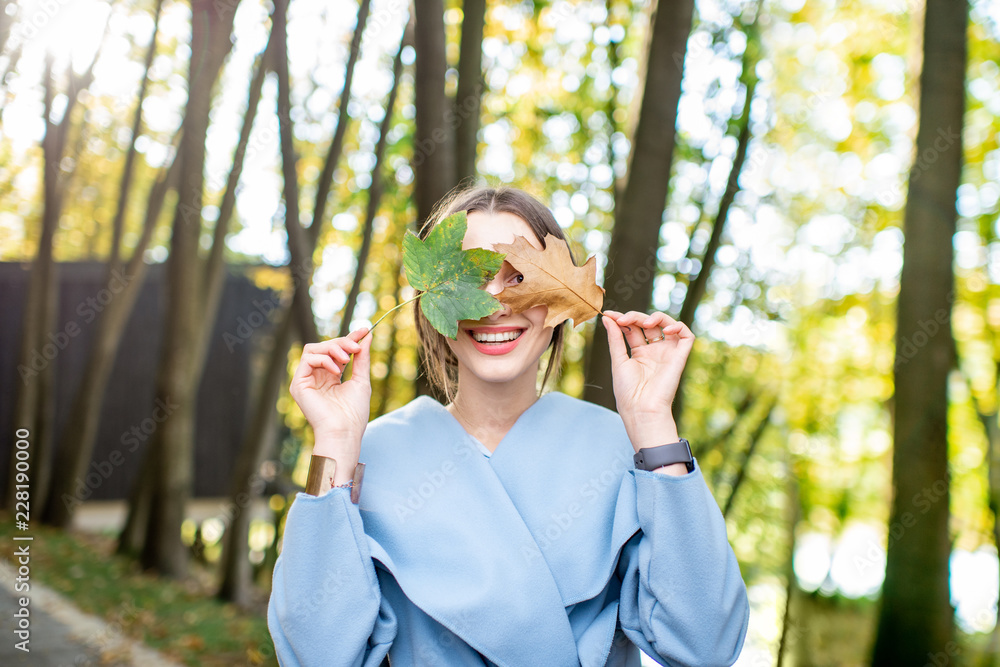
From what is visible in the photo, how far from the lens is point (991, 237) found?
10617mm

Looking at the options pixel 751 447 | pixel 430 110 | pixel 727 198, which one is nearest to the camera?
pixel 430 110

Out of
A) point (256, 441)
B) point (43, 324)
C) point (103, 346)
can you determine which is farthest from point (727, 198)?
point (43, 324)

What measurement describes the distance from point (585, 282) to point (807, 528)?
18509 mm

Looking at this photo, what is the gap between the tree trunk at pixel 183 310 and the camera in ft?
27.5

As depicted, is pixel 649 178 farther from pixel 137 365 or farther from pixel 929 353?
pixel 137 365

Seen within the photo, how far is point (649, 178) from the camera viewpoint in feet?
13.5

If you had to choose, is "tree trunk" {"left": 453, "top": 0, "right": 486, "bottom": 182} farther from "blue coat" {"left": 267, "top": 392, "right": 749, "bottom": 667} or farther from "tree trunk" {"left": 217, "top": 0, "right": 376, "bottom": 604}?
"tree trunk" {"left": 217, "top": 0, "right": 376, "bottom": 604}

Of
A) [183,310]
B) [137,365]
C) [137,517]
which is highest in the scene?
[183,310]

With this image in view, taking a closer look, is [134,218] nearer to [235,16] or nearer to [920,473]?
[235,16]

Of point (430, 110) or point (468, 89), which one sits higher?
point (468, 89)

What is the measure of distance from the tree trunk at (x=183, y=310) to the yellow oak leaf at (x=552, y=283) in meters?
7.34

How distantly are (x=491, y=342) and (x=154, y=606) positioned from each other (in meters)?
7.63

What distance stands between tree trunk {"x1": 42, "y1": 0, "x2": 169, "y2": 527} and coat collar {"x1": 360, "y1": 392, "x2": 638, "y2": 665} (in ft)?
33.4

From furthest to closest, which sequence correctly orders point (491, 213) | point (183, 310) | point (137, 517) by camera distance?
point (137, 517)
point (183, 310)
point (491, 213)
